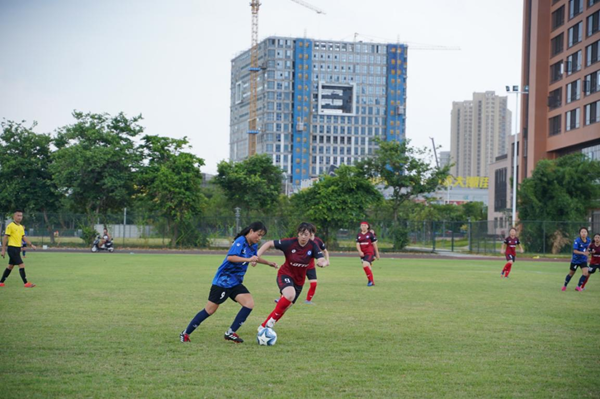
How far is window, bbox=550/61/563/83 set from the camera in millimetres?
67925

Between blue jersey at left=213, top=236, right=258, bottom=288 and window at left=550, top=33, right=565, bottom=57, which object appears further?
window at left=550, top=33, right=565, bottom=57

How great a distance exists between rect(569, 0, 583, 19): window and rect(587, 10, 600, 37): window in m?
1.53

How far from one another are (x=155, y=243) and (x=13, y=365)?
150 ft

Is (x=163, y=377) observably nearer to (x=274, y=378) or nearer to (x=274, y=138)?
(x=274, y=378)

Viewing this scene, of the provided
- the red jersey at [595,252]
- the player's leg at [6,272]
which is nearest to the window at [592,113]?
the red jersey at [595,252]

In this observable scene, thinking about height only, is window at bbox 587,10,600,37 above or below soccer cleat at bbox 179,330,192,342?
above

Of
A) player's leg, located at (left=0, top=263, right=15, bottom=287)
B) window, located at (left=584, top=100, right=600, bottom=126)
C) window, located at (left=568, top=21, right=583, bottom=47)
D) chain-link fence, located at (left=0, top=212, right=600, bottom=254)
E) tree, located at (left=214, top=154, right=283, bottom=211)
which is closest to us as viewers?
player's leg, located at (left=0, top=263, right=15, bottom=287)

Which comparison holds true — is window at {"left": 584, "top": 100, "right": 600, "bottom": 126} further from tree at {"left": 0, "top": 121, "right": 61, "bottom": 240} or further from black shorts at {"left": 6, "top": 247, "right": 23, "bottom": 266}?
black shorts at {"left": 6, "top": 247, "right": 23, "bottom": 266}

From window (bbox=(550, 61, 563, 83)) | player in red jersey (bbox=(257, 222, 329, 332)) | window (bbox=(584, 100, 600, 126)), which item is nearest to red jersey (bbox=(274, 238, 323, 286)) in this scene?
player in red jersey (bbox=(257, 222, 329, 332))

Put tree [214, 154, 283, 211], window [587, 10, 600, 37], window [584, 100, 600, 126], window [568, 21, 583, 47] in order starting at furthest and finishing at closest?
window [568, 21, 583, 47], tree [214, 154, 283, 211], window [584, 100, 600, 126], window [587, 10, 600, 37]

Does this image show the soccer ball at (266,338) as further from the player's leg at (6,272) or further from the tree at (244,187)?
the tree at (244,187)

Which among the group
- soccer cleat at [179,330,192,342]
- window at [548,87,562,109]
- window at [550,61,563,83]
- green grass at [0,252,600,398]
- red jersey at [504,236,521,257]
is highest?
window at [550,61,563,83]

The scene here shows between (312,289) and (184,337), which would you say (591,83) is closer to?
(312,289)

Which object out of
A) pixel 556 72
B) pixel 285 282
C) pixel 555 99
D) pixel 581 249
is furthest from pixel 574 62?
pixel 285 282
